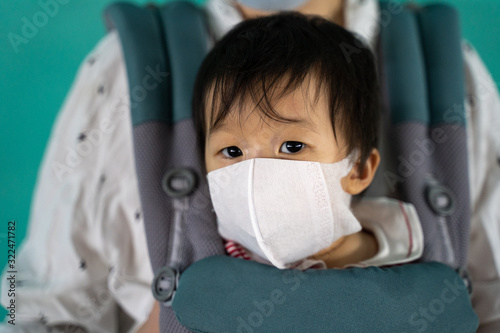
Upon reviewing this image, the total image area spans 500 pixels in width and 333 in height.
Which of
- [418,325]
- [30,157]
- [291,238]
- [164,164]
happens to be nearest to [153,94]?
[164,164]

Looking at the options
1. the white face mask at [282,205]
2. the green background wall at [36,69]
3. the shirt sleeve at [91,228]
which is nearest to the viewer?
the white face mask at [282,205]

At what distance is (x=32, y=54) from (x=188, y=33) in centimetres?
69

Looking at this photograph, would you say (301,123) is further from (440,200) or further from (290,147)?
(440,200)

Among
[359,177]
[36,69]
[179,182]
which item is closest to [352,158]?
[359,177]

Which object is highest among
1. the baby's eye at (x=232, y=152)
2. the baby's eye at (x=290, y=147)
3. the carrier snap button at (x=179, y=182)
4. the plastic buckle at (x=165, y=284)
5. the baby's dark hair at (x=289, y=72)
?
the baby's dark hair at (x=289, y=72)

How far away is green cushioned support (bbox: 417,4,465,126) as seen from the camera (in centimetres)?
69

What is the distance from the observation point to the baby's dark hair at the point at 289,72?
1.71 feet

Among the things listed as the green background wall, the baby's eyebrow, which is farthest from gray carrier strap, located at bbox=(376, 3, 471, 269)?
the green background wall

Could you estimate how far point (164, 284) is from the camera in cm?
58

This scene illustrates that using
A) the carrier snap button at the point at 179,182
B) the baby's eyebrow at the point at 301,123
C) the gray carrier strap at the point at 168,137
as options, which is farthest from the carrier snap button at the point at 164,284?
the baby's eyebrow at the point at 301,123

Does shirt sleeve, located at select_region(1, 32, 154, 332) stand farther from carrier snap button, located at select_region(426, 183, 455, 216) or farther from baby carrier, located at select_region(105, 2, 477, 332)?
carrier snap button, located at select_region(426, 183, 455, 216)

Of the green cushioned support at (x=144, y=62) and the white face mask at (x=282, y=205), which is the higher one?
the green cushioned support at (x=144, y=62)

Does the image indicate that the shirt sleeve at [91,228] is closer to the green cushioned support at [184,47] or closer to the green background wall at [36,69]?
the green cushioned support at [184,47]

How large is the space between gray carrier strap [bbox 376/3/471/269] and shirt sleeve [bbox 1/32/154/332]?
1.40ft
